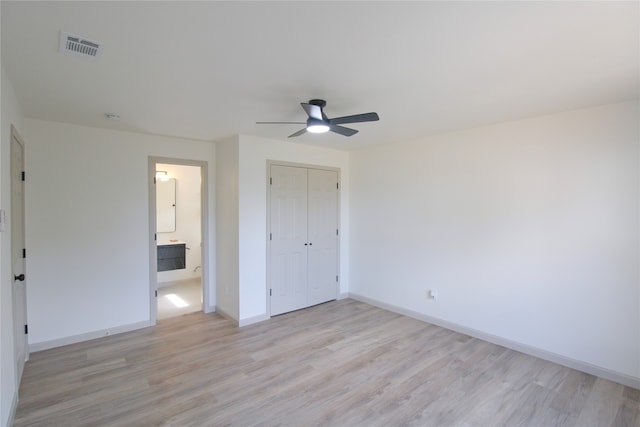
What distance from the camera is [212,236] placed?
4.65m

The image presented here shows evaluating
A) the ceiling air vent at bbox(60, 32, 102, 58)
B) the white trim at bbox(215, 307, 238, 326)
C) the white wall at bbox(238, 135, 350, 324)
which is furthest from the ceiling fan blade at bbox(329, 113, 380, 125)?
the white trim at bbox(215, 307, 238, 326)

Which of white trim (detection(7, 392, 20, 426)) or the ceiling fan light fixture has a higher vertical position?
the ceiling fan light fixture

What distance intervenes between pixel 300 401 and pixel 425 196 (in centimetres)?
292

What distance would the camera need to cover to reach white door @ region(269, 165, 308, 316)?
177 inches

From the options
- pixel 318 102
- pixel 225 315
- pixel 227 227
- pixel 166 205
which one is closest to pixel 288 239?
pixel 227 227

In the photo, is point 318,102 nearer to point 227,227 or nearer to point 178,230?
point 227,227

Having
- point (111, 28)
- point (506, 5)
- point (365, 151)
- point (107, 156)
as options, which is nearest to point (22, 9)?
point (111, 28)

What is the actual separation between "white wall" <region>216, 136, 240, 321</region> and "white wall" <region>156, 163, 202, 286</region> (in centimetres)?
200

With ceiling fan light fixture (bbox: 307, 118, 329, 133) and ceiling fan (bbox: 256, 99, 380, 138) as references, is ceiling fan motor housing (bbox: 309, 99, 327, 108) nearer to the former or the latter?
ceiling fan (bbox: 256, 99, 380, 138)

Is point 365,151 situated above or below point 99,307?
above

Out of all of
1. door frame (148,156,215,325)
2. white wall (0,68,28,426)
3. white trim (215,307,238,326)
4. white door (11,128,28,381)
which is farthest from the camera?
white trim (215,307,238,326)

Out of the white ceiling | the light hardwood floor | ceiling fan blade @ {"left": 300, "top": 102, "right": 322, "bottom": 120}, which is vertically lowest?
the light hardwood floor

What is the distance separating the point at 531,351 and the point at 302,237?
308 cm

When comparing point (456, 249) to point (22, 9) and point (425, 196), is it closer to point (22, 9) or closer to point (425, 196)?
point (425, 196)
